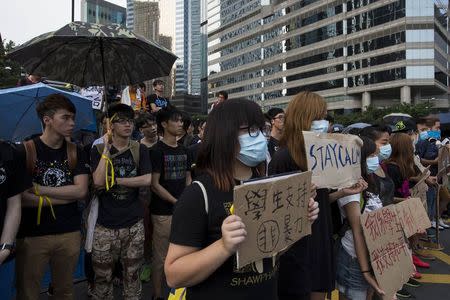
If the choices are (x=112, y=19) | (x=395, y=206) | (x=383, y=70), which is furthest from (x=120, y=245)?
(x=383, y=70)

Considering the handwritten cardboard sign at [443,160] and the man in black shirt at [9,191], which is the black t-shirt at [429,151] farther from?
the man in black shirt at [9,191]

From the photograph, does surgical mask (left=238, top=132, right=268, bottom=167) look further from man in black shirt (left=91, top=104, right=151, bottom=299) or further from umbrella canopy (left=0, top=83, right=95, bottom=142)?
umbrella canopy (left=0, top=83, right=95, bottom=142)

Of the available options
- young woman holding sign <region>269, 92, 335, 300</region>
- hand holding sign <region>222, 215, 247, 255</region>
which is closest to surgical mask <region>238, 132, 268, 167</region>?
hand holding sign <region>222, 215, 247, 255</region>

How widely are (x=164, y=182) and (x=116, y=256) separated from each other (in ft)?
3.36

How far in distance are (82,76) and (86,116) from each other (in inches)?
26.4

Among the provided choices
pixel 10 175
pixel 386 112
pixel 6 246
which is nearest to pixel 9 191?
pixel 10 175

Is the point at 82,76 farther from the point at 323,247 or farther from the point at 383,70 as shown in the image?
the point at 383,70

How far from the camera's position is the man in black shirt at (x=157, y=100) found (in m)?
7.28

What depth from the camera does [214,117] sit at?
1.87 m

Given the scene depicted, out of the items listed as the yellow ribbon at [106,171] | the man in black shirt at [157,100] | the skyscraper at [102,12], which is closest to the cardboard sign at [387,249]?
the yellow ribbon at [106,171]

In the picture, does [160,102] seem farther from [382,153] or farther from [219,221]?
[219,221]

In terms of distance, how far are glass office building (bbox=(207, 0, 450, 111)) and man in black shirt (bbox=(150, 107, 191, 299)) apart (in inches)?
2388

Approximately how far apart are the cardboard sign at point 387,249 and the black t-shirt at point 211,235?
153cm

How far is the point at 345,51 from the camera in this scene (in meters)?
69.1
